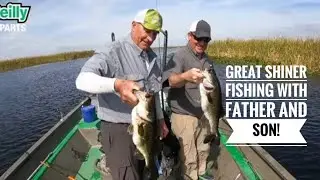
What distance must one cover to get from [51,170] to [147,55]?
3.67 metres

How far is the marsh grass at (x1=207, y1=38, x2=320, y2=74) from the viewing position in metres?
24.6

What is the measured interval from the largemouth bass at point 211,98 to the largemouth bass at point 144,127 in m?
1.25

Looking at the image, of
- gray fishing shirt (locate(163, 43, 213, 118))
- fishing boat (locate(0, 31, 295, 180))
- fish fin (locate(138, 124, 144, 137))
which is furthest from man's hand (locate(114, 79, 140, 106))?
fishing boat (locate(0, 31, 295, 180))

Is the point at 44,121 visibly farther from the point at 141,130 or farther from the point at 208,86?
the point at 141,130

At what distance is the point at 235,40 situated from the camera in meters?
40.9

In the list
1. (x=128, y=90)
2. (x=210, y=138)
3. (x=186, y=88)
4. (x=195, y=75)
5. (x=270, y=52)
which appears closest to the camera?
(x=128, y=90)

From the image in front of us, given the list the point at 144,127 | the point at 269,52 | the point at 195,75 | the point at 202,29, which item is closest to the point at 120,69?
the point at 144,127

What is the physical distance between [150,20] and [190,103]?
2238 millimetres

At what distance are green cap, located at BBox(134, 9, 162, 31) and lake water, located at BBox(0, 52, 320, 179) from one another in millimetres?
6934

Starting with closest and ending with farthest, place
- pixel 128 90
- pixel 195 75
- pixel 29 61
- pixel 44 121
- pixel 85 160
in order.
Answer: pixel 128 90 → pixel 195 75 → pixel 85 160 → pixel 44 121 → pixel 29 61

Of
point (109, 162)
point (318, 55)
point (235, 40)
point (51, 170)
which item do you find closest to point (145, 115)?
point (109, 162)

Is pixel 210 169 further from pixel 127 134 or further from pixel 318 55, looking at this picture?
pixel 318 55

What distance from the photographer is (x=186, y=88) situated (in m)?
5.48

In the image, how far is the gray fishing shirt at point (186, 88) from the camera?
17.6 feet
